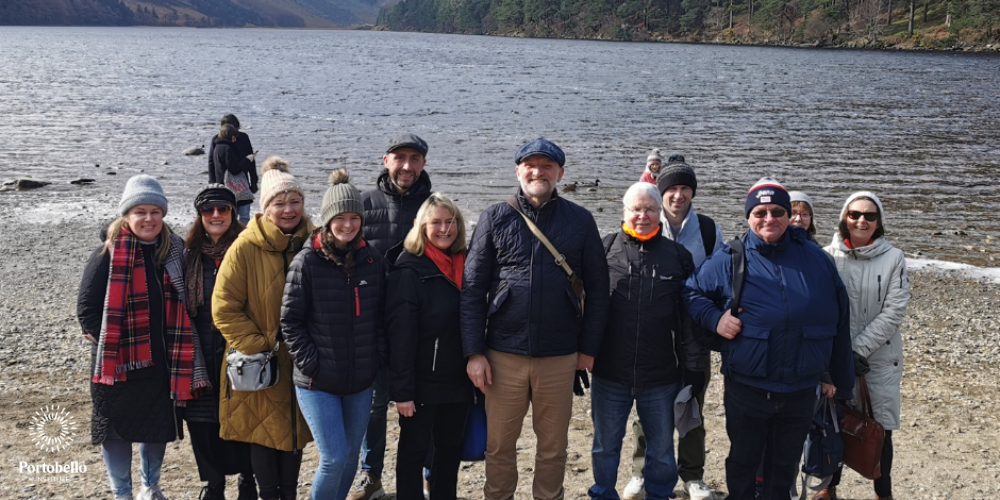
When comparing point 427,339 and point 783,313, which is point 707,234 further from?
A: point 427,339

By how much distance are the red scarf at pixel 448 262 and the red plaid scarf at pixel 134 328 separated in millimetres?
1706

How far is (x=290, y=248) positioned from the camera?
4.80 meters

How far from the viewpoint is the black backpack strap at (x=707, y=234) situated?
18.4ft

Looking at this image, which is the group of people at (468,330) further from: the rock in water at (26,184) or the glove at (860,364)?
the rock in water at (26,184)

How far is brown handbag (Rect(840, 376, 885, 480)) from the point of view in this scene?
5039 millimetres

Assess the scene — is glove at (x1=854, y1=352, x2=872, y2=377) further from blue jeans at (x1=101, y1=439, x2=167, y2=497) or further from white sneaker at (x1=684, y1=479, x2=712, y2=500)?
blue jeans at (x1=101, y1=439, x2=167, y2=497)

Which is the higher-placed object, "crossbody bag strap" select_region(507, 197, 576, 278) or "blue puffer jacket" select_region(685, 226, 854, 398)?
"crossbody bag strap" select_region(507, 197, 576, 278)

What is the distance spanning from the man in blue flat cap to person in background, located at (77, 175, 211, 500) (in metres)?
1.94

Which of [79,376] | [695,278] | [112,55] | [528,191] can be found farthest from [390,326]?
[112,55]

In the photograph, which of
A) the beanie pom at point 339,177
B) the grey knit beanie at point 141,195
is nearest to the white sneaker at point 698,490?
the beanie pom at point 339,177

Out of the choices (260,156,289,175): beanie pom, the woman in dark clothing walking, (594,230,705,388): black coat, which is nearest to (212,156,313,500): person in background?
the woman in dark clothing walking

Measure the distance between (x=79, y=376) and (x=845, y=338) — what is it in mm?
7573

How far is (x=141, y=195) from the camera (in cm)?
480

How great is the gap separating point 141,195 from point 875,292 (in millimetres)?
5103
